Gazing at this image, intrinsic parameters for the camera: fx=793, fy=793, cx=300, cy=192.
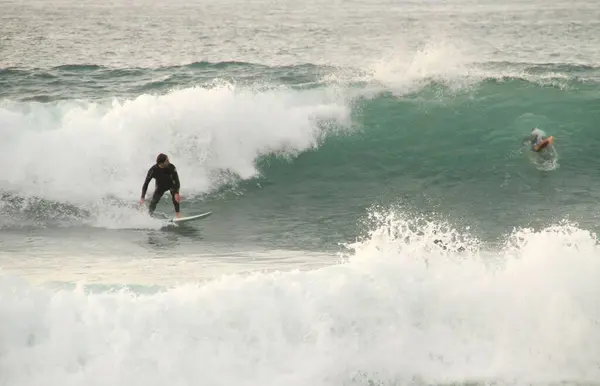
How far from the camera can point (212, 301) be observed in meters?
8.38

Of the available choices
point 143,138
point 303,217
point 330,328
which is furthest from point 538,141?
point 330,328

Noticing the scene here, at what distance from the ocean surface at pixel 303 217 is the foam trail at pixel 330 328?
0.08 feet

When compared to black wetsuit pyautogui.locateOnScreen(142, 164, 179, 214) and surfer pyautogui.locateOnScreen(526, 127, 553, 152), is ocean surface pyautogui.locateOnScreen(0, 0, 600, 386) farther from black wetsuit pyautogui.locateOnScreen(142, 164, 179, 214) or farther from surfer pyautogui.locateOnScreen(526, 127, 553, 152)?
black wetsuit pyautogui.locateOnScreen(142, 164, 179, 214)

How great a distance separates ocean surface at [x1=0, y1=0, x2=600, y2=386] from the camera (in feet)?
26.6

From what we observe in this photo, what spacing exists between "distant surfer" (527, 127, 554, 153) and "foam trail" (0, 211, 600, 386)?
7.61 meters

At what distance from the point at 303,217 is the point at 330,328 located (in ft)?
19.2

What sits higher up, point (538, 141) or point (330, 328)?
point (538, 141)

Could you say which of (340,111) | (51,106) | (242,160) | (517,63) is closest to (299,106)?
(340,111)

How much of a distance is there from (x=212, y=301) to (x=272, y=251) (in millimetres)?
3616

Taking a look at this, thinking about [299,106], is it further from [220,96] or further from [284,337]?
[284,337]

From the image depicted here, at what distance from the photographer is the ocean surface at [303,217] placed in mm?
8094

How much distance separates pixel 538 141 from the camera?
54.3 feet

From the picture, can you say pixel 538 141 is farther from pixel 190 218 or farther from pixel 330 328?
pixel 330 328

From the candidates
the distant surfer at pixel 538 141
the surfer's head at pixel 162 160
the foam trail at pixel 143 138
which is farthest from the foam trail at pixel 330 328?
the distant surfer at pixel 538 141
